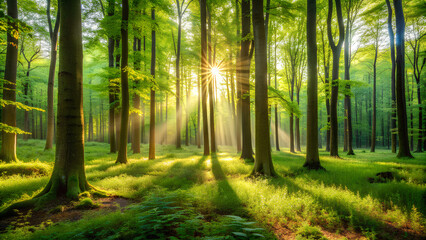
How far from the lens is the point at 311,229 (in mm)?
3209

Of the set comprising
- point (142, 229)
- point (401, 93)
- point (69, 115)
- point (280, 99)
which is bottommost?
point (142, 229)

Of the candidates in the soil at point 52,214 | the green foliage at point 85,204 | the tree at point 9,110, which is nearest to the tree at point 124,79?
the tree at point 9,110

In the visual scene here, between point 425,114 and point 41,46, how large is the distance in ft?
161

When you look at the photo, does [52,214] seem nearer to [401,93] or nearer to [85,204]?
[85,204]

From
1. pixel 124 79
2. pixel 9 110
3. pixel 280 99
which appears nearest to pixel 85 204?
pixel 124 79

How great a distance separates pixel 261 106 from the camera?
743 cm

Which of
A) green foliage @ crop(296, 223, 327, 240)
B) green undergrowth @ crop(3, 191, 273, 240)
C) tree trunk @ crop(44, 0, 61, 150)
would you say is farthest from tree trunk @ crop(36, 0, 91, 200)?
tree trunk @ crop(44, 0, 61, 150)

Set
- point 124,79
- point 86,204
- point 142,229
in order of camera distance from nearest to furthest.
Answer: point 142,229
point 86,204
point 124,79

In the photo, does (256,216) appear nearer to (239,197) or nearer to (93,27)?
(239,197)

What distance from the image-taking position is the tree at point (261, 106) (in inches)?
288

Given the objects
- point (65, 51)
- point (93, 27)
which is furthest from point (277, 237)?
point (93, 27)

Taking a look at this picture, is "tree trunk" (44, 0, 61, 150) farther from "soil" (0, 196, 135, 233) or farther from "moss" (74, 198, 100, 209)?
"moss" (74, 198, 100, 209)

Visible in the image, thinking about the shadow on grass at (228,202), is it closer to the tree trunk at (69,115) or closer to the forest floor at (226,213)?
the forest floor at (226,213)

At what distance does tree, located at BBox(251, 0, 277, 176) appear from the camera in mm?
7309
